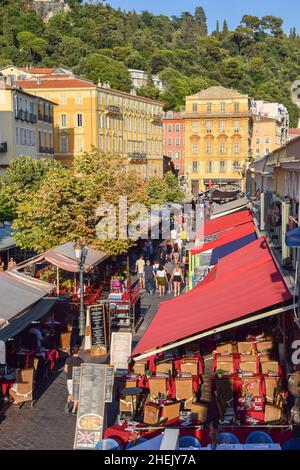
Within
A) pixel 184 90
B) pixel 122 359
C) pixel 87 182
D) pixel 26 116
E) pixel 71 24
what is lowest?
pixel 122 359

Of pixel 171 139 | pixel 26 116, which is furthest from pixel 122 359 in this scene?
pixel 171 139

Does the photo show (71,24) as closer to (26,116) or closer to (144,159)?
(144,159)

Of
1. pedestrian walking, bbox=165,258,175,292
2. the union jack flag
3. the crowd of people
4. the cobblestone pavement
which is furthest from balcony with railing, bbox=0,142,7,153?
the union jack flag

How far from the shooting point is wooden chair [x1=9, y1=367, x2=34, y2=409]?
13.0 meters

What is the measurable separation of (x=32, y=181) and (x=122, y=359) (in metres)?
33.8

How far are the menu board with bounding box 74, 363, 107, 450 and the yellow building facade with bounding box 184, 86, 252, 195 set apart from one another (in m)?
87.2

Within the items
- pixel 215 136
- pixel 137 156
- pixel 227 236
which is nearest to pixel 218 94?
pixel 215 136

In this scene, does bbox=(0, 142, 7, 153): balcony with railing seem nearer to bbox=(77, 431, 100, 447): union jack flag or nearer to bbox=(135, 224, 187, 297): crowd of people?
bbox=(135, 224, 187, 297): crowd of people

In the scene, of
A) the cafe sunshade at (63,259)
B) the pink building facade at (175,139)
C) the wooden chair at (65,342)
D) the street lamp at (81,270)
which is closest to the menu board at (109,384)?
the wooden chair at (65,342)

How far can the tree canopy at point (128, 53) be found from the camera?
134 m

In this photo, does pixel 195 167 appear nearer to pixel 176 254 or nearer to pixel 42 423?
pixel 176 254

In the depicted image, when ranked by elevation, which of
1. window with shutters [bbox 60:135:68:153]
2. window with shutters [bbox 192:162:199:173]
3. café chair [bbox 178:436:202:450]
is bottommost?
café chair [bbox 178:436:202:450]

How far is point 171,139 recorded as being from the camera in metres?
108

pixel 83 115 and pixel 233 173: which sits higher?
pixel 83 115
